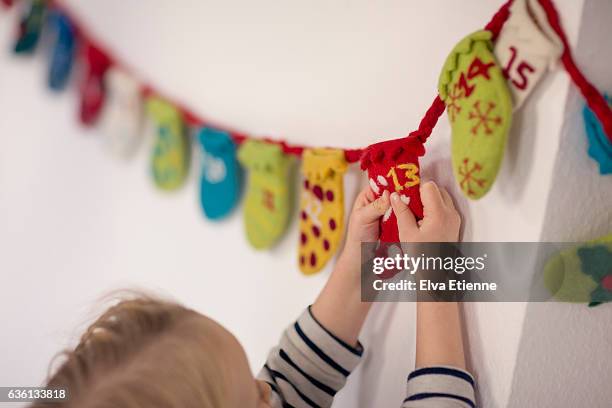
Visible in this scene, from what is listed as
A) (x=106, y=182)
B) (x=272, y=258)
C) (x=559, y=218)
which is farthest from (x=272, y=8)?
(x=106, y=182)

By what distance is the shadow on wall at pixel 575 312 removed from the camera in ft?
1.59

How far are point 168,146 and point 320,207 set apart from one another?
1.24ft

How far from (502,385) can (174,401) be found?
299 millimetres

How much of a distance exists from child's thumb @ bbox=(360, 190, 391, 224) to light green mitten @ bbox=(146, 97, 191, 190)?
46 cm

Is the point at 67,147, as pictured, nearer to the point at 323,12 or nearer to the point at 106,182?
the point at 106,182

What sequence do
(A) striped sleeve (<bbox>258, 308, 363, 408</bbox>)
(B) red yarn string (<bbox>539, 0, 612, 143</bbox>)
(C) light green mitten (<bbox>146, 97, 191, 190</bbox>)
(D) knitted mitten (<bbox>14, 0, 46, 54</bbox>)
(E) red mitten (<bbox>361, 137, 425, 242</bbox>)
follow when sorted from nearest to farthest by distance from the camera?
(B) red yarn string (<bbox>539, 0, 612, 143</bbox>)
(E) red mitten (<bbox>361, 137, 425, 242</bbox>)
(A) striped sleeve (<bbox>258, 308, 363, 408</bbox>)
(C) light green mitten (<bbox>146, 97, 191, 190</bbox>)
(D) knitted mitten (<bbox>14, 0, 46, 54</bbox>)

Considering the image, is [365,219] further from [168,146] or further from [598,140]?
[168,146]

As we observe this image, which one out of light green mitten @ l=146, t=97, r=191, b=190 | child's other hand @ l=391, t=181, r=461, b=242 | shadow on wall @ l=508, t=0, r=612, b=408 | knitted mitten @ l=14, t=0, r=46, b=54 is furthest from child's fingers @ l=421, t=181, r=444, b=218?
knitted mitten @ l=14, t=0, r=46, b=54

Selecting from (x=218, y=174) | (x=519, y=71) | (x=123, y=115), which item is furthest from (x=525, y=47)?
(x=123, y=115)

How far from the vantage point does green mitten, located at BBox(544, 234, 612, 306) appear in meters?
0.51

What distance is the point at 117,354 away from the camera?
532 millimetres

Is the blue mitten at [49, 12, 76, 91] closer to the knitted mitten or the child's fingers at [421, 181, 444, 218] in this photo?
the knitted mitten

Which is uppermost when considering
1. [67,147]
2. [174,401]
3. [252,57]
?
[252,57]

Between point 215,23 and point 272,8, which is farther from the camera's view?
point 215,23
